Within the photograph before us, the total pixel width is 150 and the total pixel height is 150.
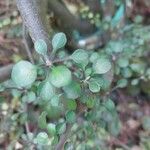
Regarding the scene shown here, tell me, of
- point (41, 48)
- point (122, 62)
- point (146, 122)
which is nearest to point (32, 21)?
point (41, 48)

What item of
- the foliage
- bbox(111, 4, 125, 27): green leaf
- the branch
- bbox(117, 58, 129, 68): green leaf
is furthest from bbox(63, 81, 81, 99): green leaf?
bbox(111, 4, 125, 27): green leaf

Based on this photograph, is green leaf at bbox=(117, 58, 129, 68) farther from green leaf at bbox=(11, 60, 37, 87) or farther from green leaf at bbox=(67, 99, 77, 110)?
green leaf at bbox=(11, 60, 37, 87)

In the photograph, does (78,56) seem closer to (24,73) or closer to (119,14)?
(24,73)

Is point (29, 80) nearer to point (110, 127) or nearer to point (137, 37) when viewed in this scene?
point (137, 37)

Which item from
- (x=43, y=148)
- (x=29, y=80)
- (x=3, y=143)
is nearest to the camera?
(x=29, y=80)

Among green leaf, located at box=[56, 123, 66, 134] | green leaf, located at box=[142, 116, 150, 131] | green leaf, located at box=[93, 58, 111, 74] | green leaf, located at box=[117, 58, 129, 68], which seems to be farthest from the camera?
green leaf, located at box=[142, 116, 150, 131]

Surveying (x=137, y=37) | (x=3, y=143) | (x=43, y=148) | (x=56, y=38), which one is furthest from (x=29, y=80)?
(x=3, y=143)
